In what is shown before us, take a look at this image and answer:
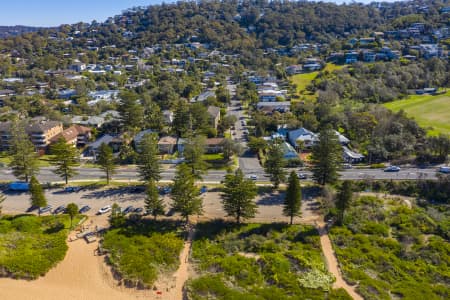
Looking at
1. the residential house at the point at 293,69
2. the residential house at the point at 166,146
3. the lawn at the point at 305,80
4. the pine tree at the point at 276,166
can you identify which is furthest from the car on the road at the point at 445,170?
Answer: the residential house at the point at 293,69

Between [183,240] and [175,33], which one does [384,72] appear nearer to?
[183,240]

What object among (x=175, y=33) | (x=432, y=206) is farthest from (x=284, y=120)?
(x=175, y=33)

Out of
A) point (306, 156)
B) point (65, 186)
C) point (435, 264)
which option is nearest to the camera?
point (435, 264)

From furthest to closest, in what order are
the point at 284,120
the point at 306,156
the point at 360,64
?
the point at 360,64
the point at 284,120
the point at 306,156

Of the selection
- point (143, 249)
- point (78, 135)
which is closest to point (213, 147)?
point (78, 135)

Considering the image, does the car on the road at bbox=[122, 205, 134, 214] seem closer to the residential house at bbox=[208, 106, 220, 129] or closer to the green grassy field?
the residential house at bbox=[208, 106, 220, 129]

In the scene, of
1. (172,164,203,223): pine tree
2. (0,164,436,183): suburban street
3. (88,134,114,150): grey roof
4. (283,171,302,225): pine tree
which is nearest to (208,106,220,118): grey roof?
(0,164,436,183): suburban street
